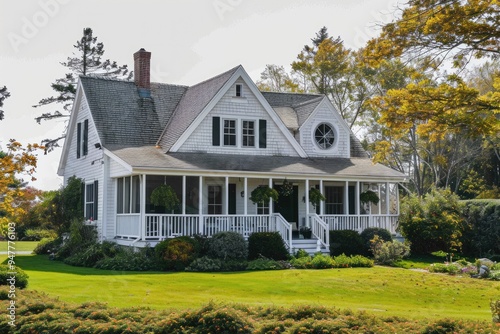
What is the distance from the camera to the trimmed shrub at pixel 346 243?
24.7 m

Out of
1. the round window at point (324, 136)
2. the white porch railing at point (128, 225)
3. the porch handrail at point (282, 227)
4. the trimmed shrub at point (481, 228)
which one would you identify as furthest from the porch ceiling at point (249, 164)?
the trimmed shrub at point (481, 228)

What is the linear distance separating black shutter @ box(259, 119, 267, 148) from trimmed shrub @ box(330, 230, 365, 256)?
504 cm

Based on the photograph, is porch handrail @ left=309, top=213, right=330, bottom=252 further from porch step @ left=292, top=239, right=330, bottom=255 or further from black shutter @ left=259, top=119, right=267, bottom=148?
black shutter @ left=259, top=119, right=267, bottom=148

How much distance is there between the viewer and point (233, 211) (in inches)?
1041

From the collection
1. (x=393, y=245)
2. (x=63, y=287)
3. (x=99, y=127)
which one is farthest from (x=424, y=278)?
(x=99, y=127)

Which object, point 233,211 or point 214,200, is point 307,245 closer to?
point 233,211

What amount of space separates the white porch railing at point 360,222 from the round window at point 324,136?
165 inches

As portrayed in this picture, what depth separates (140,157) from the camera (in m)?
24.2

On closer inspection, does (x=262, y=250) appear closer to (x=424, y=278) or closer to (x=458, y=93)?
(x=424, y=278)

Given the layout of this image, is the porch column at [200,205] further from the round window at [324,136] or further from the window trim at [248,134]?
the round window at [324,136]

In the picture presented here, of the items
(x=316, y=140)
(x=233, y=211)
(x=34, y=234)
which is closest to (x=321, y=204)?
(x=233, y=211)

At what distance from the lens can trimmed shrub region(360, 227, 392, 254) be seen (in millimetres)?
25250

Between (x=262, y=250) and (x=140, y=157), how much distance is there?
5.72 metres

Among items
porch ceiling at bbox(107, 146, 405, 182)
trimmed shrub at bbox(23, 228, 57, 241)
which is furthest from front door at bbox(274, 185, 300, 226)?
trimmed shrub at bbox(23, 228, 57, 241)
